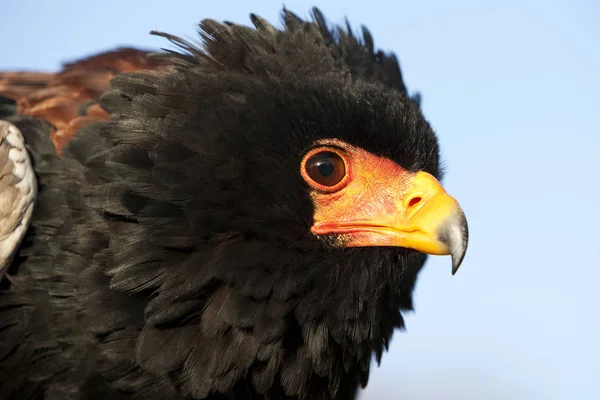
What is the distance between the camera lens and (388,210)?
15.5 feet

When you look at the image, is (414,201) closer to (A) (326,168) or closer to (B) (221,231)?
(A) (326,168)

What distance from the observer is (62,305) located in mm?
4598

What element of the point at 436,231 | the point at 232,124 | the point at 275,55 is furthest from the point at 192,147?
the point at 436,231

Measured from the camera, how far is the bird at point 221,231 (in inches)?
175

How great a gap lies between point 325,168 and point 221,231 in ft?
2.40

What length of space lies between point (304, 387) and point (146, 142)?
176cm

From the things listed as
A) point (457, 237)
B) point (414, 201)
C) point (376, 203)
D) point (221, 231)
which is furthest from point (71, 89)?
point (457, 237)

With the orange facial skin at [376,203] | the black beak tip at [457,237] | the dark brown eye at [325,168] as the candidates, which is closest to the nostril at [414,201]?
the orange facial skin at [376,203]

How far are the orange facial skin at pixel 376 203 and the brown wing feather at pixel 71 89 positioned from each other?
155 centimetres

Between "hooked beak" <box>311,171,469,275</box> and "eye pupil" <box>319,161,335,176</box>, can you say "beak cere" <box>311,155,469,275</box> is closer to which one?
"hooked beak" <box>311,171,469,275</box>

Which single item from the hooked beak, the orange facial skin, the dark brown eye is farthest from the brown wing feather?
the hooked beak

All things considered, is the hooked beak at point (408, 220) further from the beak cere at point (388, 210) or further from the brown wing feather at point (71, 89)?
the brown wing feather at point (71, 89)

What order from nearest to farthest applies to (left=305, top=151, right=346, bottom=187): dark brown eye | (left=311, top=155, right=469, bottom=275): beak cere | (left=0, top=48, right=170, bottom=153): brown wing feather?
1. (left=311, top=155, right=469, bottom=275): beak cere
2. (left=305, top=151, right=346, bottom=187): dark brown eye
3. (left=0, top=48, right=170, bottom=153): brown wing feather

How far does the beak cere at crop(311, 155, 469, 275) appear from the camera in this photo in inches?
176
